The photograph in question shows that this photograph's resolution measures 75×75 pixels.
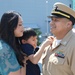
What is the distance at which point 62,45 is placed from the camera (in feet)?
7.80

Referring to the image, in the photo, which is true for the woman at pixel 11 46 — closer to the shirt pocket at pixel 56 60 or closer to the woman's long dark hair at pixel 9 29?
the woman's long dark hair at pixel 9 29

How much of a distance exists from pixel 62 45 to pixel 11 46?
49cm

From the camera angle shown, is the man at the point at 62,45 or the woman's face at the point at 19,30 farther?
the woman's face at the point at 19,30

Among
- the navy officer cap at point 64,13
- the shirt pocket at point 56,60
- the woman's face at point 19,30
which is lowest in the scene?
the shirt pocket at point 56,60

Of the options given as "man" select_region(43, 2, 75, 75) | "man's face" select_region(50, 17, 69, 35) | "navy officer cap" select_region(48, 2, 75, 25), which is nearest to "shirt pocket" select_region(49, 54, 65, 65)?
"man" select_region(43, 2, 75, 75)

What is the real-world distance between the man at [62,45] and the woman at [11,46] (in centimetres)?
28

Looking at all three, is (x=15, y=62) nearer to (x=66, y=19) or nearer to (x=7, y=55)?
(x=7, y=55)

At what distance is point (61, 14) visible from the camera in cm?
237

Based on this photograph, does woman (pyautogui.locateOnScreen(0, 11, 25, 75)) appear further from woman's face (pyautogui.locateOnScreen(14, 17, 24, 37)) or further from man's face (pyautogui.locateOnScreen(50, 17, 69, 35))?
man's face (pyautogui.locateOnScreen(50, 17, 69, 35))

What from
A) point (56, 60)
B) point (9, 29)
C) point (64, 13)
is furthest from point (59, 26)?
point (9, 29)

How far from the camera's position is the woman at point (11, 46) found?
7.82ft

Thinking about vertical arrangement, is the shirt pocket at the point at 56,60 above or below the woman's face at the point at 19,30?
below

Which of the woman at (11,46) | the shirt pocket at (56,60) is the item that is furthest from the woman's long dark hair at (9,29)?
the shirt pocket at (56,60)

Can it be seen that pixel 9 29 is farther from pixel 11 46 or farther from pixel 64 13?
pixel 64 13
